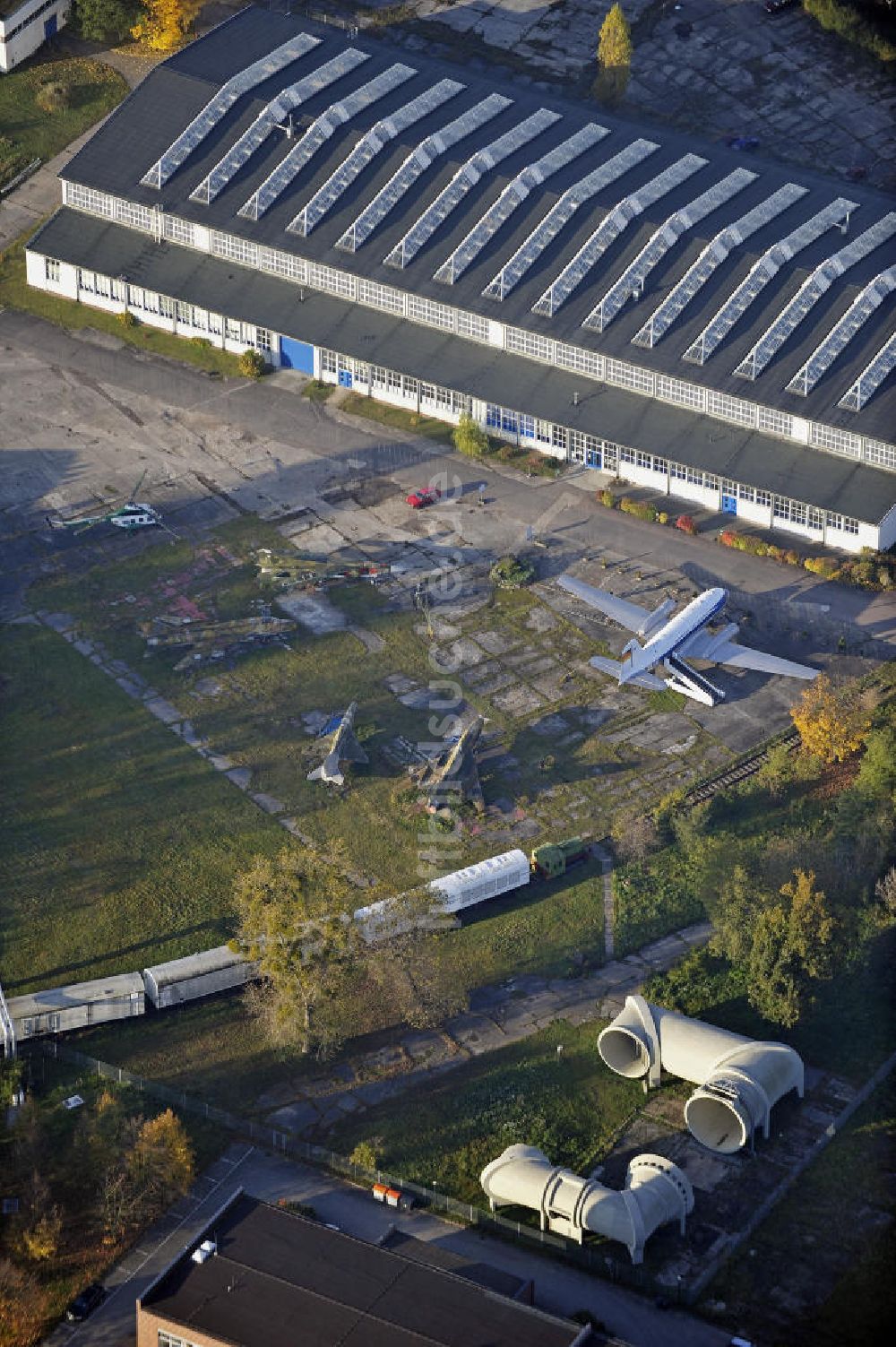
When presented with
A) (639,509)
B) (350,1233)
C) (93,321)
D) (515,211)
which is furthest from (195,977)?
(515,211)

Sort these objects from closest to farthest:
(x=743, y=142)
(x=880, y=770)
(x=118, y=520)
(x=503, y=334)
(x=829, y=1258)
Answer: (x=829, y=1258) → (x=880, y=770) → (x=118, y=520) → (x=503, y=334) → (x=743, y=142)

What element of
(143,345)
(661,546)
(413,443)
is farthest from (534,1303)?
(143,345)

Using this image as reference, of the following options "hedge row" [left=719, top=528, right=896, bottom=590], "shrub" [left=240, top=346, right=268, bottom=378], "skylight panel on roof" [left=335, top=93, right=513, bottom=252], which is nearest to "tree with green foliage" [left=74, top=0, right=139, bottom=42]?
"skylight panel on roof" [left=335, top=93, right=513, bottom=252]

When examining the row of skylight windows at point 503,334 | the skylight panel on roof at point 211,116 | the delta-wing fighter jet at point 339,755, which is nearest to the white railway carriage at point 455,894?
the delta-wing fighter jet at point 339,755

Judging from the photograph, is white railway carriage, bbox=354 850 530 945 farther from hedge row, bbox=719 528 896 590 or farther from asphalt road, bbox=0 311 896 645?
hedge row, bbox=719 528 896 590

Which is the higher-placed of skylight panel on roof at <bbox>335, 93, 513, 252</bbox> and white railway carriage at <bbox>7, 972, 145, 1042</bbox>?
skylight panel on roof at <bbox>335, 93, 513, 252</bbox>

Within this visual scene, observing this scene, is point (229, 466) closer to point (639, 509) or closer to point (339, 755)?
point (639, 509)

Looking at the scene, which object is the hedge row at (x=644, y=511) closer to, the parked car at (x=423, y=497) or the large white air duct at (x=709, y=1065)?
the parked car at (x=423, y=497)
